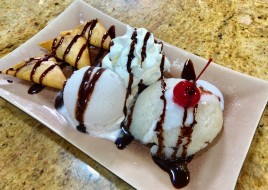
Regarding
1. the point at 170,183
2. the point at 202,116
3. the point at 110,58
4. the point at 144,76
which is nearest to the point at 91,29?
the point at 110,58

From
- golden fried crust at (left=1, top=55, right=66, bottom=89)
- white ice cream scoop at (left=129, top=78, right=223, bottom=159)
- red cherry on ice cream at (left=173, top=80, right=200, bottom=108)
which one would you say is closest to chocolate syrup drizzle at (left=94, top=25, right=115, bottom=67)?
golden fried crust at (left=1, top=55, right=66, bottom=89)

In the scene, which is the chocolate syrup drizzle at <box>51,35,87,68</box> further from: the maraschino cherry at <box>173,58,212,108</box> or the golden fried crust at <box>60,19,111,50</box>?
the maraschino cherry at <box>173,58,212,108</box>

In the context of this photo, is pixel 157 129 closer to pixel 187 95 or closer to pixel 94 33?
pixel 187 95

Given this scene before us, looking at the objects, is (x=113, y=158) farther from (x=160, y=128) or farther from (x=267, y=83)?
(x=267, y=83)

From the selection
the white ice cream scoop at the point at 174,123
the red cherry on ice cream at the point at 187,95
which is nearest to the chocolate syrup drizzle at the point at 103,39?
the white ice cream scoop at the point at 174,123

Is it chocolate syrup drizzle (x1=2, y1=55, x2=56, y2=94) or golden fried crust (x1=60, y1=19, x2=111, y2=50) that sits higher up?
golden fried crust (x1=60, y1=19, x2=111, y2=50)

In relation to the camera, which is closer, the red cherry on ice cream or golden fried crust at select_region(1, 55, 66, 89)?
the red cherry on ice cream
